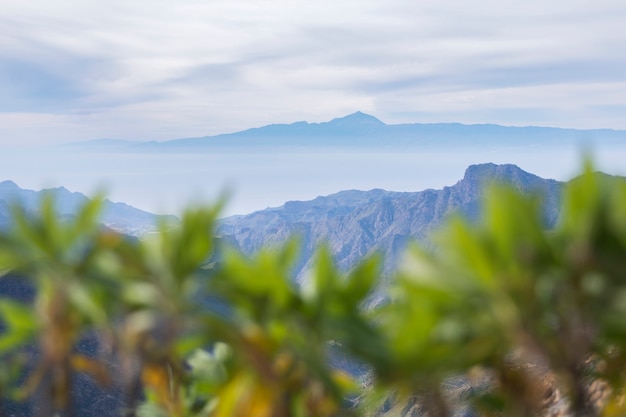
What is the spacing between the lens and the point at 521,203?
497 cm

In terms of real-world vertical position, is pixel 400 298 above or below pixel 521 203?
below

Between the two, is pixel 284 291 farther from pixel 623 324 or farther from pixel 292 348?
pixel 623 324

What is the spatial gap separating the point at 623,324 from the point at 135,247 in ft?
14.3

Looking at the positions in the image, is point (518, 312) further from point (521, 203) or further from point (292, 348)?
point (292, 348)

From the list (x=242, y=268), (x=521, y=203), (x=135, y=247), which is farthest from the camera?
(x=135, y=247)

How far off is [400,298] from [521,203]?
5.15ft

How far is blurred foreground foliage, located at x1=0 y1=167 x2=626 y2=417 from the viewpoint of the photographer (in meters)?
5.06

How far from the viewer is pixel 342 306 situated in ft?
19.4

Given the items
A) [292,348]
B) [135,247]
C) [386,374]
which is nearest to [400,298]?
[386,374]

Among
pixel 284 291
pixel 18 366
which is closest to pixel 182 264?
pixel 284 291

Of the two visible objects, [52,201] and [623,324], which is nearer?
[623,324]

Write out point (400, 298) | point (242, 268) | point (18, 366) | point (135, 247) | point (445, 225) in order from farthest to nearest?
point (18, 366) < point (135, 247) < point (400, 298) < point (242, 268) < point (445, 225)

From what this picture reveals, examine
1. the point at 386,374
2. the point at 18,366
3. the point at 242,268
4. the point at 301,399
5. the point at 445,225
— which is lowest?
the point at 18,366

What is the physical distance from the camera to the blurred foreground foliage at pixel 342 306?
5062 millimetres
